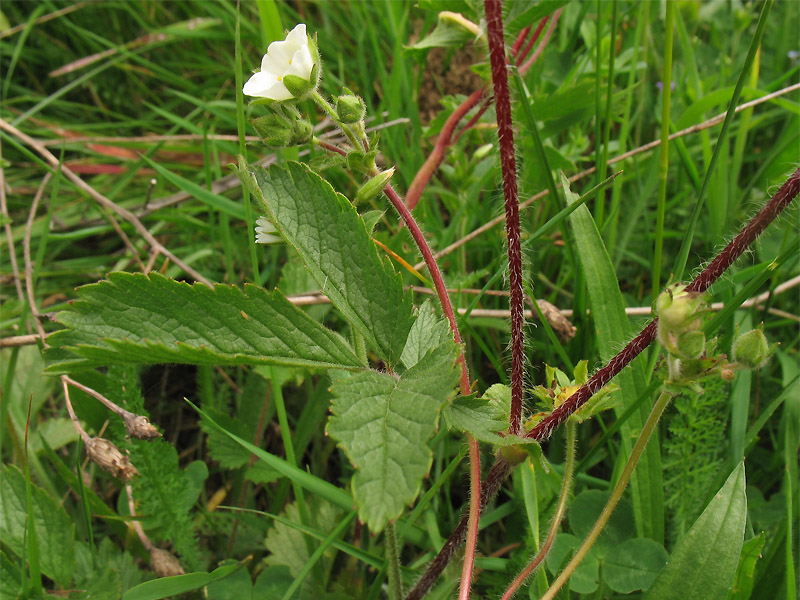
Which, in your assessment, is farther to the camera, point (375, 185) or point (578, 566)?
point (578, 566)

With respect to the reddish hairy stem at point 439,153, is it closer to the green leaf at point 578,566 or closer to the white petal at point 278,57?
A: the white petal at point 278,57

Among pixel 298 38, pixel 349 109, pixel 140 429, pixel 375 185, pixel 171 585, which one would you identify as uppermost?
pixel 298 38

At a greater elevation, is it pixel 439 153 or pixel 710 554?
pixel 439 153

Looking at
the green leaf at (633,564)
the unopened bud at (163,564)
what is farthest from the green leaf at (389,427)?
the unopened bud at (163,564)

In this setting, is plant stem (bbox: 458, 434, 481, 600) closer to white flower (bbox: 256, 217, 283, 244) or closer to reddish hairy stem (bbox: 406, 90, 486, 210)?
white flower (bbox: 256, 217, 283, 244)

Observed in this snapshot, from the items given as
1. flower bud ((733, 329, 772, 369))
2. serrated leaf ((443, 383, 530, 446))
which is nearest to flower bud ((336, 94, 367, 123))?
serrated leaf ((443, 383, 530, 446))

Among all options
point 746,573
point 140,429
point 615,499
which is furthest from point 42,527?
point 746,573

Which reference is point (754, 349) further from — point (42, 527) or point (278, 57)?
point (42, 527)
